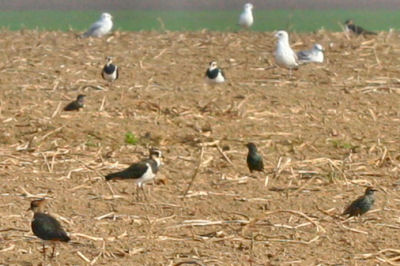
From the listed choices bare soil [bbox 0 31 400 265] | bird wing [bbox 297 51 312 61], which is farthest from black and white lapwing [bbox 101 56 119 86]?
bird wing [bbox 297 51 312 61]

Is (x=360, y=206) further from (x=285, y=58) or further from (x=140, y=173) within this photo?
(x=285, y=58)

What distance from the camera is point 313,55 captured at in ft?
73.6

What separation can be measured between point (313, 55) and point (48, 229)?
1398 centimetres

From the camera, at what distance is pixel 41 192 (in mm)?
11383

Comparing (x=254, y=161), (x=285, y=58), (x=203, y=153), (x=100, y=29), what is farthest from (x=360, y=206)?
(x=100, y=29)

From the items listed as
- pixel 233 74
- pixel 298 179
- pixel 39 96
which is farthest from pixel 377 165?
pixel 233 74

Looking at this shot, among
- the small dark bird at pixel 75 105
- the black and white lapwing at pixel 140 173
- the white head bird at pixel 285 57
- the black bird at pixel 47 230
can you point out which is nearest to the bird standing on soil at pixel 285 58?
the white head bird at pixel 285 57

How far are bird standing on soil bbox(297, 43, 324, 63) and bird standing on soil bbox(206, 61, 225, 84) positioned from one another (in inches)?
107

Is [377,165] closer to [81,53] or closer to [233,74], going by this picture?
[233,74]

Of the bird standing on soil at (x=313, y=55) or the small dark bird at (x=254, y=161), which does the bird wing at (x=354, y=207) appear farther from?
the bird standing on soil at (x=313, y=55)

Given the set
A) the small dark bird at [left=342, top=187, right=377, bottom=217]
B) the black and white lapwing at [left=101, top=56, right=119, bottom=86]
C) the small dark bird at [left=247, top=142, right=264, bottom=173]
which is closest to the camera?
the small dark bird at [left=342, top=187, right=377, bottom=217]

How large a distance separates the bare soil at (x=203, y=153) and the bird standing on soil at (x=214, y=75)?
0.93 feet

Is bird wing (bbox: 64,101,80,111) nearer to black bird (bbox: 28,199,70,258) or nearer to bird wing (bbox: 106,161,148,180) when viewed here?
bird wing (bbox: 106,161,148,180)

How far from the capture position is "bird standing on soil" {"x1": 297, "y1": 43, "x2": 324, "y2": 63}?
21.9 m
